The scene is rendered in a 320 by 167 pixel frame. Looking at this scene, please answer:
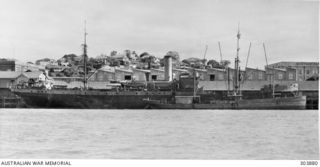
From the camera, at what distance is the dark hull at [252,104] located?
3225 centimetres

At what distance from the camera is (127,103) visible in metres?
33.3

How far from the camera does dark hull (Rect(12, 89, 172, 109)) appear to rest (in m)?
33.3

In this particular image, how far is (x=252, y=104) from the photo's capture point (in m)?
32.8

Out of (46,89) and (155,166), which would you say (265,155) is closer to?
(155,166)

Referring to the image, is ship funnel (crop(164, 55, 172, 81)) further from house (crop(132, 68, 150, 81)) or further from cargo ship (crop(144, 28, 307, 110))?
cargo ship (crop(144, 28, 307, 110))

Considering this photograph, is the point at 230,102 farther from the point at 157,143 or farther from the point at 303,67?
the point at 157,143

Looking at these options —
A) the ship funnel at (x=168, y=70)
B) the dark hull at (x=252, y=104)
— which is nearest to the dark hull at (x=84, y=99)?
the dark hull at (x=252, y=104)

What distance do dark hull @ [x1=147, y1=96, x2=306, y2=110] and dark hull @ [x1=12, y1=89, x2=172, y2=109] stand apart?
994mm

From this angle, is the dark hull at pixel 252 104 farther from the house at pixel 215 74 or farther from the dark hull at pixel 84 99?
the house at pixel 215 74

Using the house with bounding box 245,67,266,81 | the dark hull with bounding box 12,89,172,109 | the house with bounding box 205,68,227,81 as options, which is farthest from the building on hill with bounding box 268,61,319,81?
the dark hull with bounding box 12,89,172,109

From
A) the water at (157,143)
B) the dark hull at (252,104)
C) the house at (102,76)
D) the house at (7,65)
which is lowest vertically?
the water at (157,143)

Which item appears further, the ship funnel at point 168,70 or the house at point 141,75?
the house at point 141,75

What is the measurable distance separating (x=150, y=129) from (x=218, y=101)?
1941 centimetres

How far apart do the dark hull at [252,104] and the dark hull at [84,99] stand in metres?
0.99
